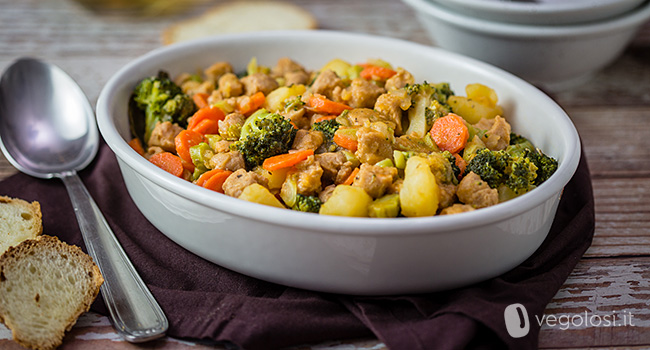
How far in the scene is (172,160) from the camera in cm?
296

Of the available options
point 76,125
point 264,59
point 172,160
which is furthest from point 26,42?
point 172,160

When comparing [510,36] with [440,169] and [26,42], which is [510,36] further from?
[26,42]

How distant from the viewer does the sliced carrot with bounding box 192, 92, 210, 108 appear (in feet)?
11.2

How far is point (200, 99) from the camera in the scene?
11.3ft

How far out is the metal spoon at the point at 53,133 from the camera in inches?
115

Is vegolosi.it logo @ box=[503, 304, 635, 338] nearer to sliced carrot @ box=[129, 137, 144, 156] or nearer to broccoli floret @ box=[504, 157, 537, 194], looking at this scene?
broccoli floret @ box=[504, 157, 537, 194]

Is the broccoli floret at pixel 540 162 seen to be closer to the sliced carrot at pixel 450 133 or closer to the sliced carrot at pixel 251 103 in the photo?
the sliced carrot at pixel 450 133

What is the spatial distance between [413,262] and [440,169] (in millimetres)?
504

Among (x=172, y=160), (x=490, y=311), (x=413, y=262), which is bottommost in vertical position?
(x=490, y=311)

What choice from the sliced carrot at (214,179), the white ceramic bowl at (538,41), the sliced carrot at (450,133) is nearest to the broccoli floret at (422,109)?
the sliced carrot at (450,133)

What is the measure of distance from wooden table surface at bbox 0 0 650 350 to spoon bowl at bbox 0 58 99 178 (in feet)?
0.77

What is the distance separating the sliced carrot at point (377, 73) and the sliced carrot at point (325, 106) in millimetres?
370

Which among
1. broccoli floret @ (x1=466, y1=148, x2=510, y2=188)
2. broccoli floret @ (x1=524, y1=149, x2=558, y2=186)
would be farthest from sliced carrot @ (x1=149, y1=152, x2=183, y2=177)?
broccoli floret @ (x1=524, y1=149, x2=558, y2=186)

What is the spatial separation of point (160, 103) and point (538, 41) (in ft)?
8.09
